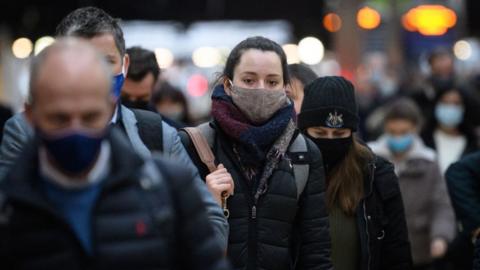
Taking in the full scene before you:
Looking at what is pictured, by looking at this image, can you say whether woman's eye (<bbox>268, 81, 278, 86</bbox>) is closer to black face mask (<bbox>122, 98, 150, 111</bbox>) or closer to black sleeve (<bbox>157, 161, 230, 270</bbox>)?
black face mask (<bbox>122, 98, 150, 111</bbox>)

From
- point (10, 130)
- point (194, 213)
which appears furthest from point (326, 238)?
point (194, 213)

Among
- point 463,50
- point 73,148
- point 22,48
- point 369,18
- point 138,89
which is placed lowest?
point 463,50

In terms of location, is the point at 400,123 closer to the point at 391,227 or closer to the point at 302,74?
the point at 302,74

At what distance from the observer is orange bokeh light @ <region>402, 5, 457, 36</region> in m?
34.2

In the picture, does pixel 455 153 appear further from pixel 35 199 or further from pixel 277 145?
pixel 35 199

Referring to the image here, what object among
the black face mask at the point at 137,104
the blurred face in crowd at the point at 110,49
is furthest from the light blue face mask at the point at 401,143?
the blurred face in crowd at the point at 110,49

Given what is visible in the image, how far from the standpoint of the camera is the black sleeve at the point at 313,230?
537 centimetres

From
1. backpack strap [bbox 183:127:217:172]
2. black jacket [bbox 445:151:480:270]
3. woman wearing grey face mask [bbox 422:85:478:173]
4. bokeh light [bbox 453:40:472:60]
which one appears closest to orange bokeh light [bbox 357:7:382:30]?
bokeh light [bbox 453:40:472:60]

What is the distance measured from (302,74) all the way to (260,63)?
1.66 metres

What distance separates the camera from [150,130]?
15.4 ft

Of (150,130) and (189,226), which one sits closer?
(189,226)

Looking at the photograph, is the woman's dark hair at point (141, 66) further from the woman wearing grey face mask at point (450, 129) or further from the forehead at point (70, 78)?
the woman wearing grey face mask at point (450, 129)

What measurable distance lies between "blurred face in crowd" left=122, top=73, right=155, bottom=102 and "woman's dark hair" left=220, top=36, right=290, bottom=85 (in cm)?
131

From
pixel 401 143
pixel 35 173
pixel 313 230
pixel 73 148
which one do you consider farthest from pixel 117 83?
pixel 401 143
